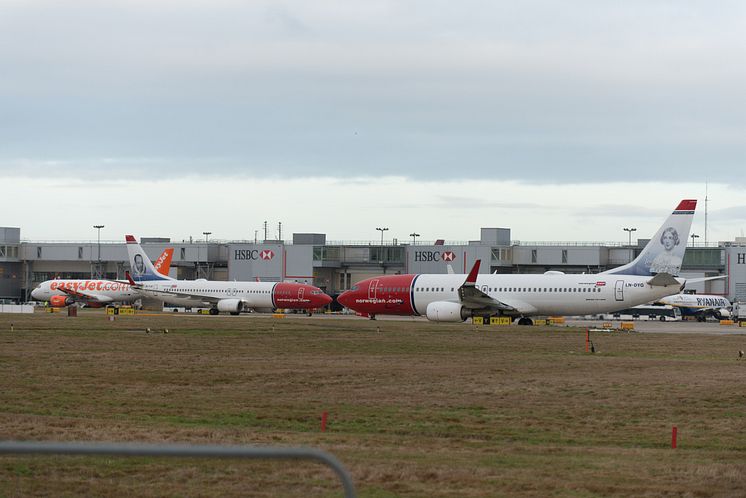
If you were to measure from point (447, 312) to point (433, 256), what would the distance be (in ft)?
159

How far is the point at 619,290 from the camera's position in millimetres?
73938

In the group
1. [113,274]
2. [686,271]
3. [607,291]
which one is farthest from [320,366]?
[113,274]

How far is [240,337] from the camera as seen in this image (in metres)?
57.1

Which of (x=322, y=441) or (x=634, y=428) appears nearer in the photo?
(x=322, y=441)

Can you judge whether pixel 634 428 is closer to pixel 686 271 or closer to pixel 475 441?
pixel 475 441

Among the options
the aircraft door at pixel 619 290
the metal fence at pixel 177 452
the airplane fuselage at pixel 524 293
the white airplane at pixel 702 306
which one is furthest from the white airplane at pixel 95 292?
the metal fence at pixel 177 452

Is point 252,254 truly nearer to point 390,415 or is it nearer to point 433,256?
point 433,256

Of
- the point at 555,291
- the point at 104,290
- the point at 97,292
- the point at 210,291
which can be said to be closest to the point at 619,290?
the point at 555,291

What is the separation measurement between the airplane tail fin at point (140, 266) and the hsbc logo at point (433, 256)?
31.2 m

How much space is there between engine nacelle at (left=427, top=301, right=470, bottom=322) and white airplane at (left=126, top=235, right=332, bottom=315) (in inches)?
939

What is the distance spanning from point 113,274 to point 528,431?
131m

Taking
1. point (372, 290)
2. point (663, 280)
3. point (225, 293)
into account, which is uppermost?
point (663, 280)

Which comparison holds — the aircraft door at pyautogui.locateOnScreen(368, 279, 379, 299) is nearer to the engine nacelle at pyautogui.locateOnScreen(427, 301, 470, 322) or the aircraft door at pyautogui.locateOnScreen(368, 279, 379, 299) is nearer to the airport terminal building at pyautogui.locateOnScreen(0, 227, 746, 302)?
the engine nacelle at pyautogui.locateOnScreen(427, 301, 470, 322)

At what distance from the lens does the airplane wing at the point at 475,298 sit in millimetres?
75875
